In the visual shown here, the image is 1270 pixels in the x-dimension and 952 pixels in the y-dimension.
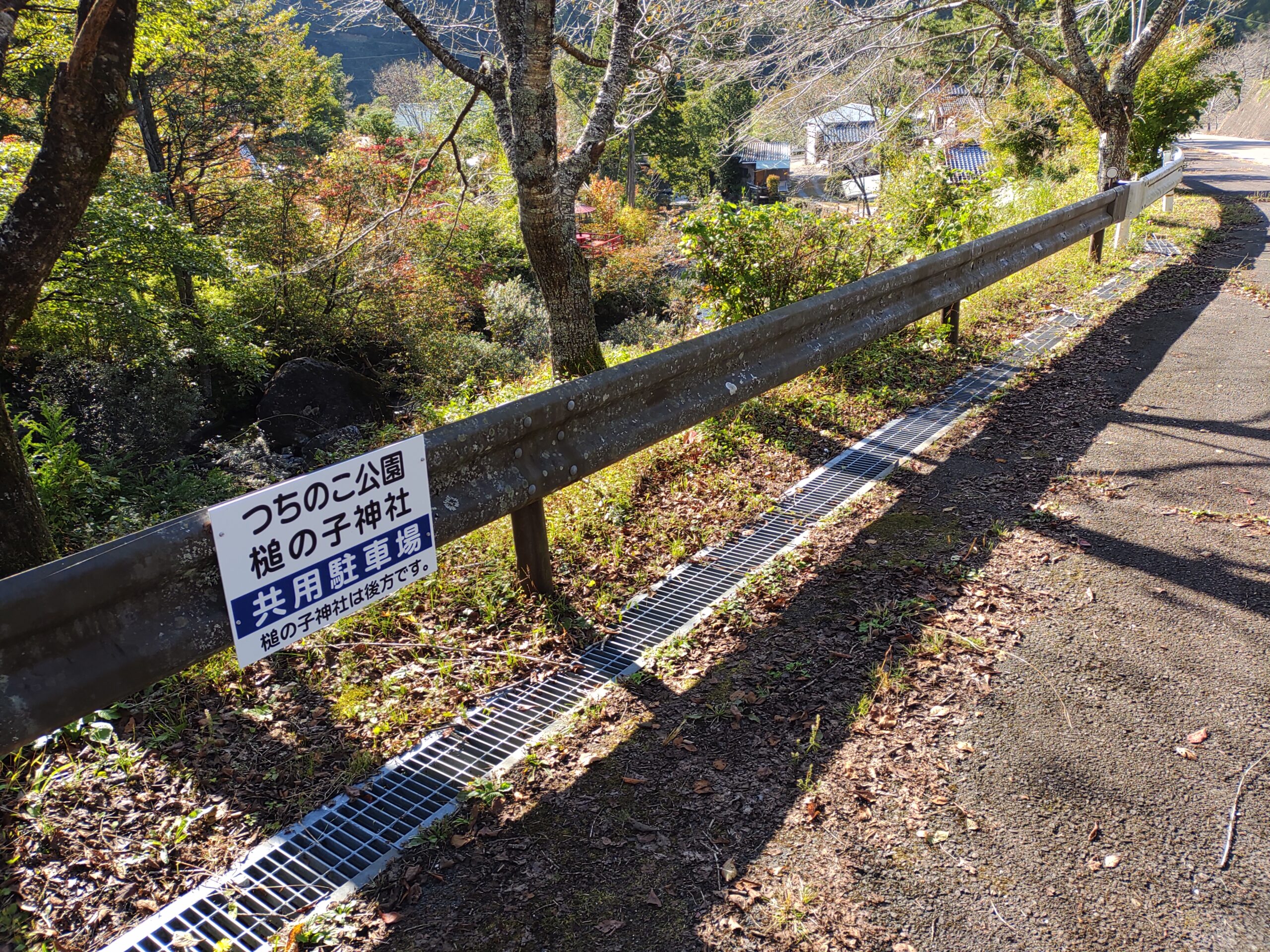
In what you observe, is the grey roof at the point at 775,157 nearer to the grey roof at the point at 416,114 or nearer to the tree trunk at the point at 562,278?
the grey roof at the point at 416,114

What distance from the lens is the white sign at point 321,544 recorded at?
2.36 meters

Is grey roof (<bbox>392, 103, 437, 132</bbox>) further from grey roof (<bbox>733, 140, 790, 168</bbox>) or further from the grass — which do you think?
the grass

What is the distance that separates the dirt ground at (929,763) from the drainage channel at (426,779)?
0.12 m

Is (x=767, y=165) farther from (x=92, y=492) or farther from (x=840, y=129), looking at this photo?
(x=92, y=492)

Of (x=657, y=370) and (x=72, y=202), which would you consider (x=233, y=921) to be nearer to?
(x=657, y=370)

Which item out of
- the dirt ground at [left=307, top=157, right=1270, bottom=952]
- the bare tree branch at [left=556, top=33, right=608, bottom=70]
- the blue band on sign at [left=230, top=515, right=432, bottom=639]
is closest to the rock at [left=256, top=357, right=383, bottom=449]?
the bare tree branch at [left=556, top=33, right=608, bottom=70]

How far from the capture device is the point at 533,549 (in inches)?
145

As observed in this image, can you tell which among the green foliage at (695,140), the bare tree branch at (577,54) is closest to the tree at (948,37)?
the bare tree branch at (577,54)

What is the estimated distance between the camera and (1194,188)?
2055cm

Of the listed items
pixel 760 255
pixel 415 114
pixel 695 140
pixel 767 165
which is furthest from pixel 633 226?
pixel 767 165

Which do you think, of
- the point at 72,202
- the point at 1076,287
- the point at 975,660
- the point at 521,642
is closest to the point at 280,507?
the point at 521,642

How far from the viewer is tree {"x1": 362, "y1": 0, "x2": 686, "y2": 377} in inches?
220

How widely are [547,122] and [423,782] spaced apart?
4.64 meters

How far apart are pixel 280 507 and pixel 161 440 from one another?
400 inches
